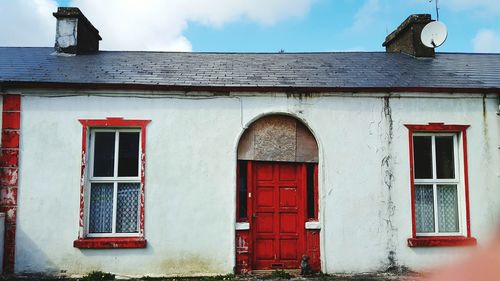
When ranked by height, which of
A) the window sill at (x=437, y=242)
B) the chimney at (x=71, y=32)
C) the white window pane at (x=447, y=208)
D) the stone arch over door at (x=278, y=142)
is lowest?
the window sill at (x=437, y=242)

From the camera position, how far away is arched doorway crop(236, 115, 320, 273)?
814 centimetres

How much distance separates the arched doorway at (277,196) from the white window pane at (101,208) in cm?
257

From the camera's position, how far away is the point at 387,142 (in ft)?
27.5

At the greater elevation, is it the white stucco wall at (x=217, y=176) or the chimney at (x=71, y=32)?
the chimney at (x=71, y=32)

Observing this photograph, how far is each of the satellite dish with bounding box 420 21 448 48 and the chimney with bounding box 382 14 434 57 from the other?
0.17 metres

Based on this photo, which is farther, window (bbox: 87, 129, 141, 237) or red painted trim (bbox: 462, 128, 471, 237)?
red painted trim (bbox: 462, 128, 471, 237)

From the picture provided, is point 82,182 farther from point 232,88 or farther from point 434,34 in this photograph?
point 434,34

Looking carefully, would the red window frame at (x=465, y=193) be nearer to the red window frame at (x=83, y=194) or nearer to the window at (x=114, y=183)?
the red window frame at (x=83, y=194)

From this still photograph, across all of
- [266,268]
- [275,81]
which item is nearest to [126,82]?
[275,81]

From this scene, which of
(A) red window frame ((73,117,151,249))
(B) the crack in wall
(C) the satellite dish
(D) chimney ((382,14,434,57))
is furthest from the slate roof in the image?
(A) red window frame ((73,117,151,249))

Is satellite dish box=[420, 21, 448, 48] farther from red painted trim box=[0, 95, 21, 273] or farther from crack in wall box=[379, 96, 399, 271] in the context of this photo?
red painted trim box=[0, 95, 21, 273]

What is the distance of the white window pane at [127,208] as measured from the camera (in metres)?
8.09

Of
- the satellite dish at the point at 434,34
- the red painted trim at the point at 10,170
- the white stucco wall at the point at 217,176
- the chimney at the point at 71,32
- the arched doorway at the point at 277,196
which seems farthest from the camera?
the satellite dish at the point at 434,34

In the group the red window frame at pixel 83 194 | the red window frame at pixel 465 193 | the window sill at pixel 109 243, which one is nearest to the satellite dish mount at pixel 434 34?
the red window frame at pixel 465 193
